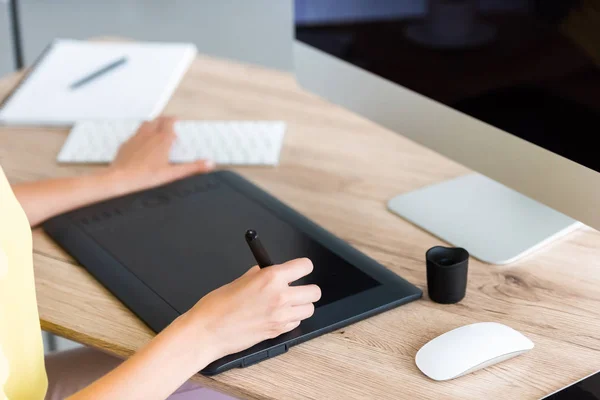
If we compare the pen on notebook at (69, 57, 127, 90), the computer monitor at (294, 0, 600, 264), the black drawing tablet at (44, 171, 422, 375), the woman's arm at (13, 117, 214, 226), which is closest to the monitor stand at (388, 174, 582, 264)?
the computer monitor at (294, 0, 600, 264)

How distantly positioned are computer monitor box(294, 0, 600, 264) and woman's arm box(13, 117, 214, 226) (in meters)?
0.29

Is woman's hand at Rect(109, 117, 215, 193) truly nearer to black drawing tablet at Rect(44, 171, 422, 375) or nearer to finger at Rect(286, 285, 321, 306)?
black drawing tablet at Rect(44, 171, 422, 375)

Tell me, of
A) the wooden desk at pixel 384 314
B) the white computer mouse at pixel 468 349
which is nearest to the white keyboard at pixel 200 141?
the wooden desk at pixel 384 314

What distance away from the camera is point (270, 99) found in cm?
149

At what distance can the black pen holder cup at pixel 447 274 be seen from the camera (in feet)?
2.78

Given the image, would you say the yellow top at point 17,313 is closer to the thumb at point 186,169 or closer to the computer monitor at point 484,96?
the thumb at point 186,169

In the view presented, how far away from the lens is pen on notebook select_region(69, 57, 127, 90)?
1.52 m

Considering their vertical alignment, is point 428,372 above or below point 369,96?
below

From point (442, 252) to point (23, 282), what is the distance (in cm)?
47

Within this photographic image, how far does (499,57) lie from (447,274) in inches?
10.8

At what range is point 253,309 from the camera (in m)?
0.80

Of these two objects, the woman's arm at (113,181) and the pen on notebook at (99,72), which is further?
the pen on notebook at (99,72)

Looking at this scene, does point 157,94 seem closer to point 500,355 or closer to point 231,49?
point 500,355

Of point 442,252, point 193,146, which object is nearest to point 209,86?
point 193,146
